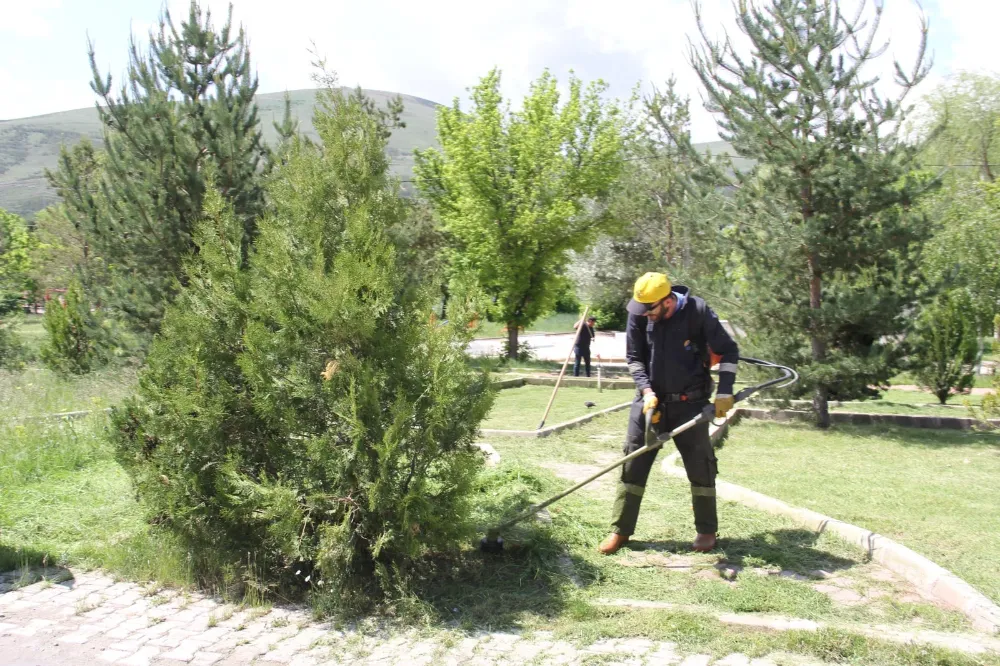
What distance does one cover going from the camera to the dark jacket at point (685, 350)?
5.44m

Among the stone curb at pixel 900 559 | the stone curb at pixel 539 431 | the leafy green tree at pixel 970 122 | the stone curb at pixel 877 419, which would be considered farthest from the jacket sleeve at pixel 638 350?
the leafy green tree at pixel 970 122

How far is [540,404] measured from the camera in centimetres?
1503

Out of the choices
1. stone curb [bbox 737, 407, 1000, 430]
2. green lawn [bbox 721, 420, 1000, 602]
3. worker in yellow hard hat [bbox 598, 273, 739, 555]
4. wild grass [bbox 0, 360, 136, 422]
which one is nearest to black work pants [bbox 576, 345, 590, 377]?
stone curb [bbox 737, 407, 1000, 430]

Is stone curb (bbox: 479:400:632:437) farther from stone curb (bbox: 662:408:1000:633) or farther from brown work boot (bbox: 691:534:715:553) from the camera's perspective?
brown work boot (bbox: 691:534:715:553)

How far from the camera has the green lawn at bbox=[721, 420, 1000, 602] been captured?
5.46 m

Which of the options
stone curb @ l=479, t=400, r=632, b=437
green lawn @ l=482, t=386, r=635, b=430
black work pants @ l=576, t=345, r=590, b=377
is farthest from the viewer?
black work pants @ l=576, t=345, r=590, b=377

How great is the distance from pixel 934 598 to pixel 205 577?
444 centimetres

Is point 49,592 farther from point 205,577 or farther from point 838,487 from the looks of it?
point 838,487

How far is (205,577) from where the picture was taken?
498 centimetres

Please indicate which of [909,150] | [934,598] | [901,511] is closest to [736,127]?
[909,150]

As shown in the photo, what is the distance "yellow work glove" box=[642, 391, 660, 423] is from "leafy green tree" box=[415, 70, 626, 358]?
59.9 ft

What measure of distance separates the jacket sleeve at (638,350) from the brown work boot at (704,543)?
1113 millimetres

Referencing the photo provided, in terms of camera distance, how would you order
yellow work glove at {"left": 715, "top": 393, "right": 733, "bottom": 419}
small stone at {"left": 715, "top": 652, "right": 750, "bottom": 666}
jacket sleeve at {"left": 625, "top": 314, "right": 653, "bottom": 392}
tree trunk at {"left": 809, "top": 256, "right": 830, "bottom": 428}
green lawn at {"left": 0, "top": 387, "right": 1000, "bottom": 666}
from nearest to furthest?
small stone at {"left": 715, "top": 652, "right": 750, "bottom": 666} → green lawn at {"left": 0, "top": 387, "right": 1000, "bottom": 666} → yellow work glove at {"left": 715, "top": 393, "right": 733, "bottom": 419} → jacket sleeve at {"left": 625, "top": 314, "right": 653, "bottom": 392} → tree trunk at {"left": 809, "top": 256, "right": 830, "bottom": 428}

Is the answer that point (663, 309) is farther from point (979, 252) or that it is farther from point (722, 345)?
point (979, 252)
